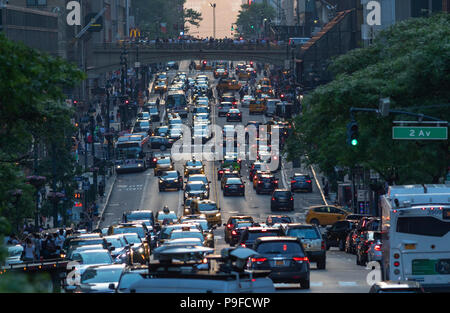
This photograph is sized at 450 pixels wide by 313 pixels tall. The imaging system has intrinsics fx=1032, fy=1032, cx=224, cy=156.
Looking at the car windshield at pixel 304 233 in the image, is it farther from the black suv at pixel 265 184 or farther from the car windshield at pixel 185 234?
the black suv at pixel 265 184

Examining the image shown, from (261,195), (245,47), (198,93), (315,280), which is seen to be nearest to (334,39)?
(245,47)

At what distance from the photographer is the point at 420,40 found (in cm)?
4103

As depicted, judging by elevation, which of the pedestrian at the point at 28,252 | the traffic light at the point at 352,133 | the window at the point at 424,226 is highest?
the traffic light at the point at 352,133

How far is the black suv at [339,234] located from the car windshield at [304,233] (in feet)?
37.8

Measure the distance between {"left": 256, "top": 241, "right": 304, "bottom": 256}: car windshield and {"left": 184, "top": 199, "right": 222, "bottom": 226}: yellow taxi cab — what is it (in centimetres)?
2923

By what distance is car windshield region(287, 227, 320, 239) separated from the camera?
32769mm

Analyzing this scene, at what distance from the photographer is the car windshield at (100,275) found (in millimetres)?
23250

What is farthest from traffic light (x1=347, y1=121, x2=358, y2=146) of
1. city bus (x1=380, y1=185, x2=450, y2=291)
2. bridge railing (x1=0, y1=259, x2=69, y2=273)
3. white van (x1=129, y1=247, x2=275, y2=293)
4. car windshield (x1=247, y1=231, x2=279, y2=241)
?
white van (x1=129, y1=247, x2=275, y2=293)

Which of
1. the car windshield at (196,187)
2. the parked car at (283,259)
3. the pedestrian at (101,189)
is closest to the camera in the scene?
the parked car at (283,259)

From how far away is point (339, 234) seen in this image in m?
45.8

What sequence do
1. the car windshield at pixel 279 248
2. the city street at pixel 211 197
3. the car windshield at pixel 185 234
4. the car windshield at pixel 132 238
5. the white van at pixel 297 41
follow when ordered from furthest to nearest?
the white van at pixel 297 41 < the city street at pixel 211 197 < the car windshield at pixel 132 238 < the car windshield at pixel 185 234 < the car windshield at pixel 279 248

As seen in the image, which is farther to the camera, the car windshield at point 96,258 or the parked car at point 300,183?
the parked car at point 300,183

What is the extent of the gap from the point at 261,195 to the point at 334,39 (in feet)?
128

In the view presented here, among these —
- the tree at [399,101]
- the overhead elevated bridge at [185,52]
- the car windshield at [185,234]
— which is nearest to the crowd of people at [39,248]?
the car windshield at [185,234]
